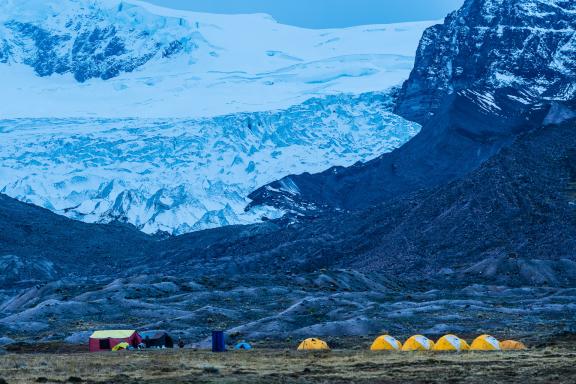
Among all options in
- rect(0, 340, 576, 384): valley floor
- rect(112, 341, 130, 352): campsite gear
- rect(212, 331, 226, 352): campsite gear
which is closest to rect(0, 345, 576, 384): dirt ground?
rect(0, 340, 576, 384): valley floor

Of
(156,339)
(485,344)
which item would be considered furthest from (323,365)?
(156,339)

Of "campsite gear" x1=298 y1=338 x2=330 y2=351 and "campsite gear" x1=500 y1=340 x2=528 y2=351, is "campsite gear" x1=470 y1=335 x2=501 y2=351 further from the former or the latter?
"campsite gear" x1=298 y1=338 x2=330 y2=351

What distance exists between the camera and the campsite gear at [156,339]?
238ft

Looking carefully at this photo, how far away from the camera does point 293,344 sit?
73.6 metres

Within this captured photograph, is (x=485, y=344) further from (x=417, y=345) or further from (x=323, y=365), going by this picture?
(x=323, y=365)

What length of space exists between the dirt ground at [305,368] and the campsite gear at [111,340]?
13.8m

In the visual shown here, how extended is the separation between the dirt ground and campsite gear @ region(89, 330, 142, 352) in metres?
13.8

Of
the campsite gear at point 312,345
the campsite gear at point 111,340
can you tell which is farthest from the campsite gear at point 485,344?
the campsite gear at point 111,340

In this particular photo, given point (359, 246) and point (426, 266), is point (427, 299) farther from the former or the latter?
point (359, 246)

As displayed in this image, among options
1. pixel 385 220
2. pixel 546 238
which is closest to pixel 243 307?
pixel 546 238

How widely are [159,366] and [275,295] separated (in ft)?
232

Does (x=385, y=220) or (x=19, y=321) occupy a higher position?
(x=385, y=220)

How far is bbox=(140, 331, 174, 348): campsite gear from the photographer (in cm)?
7256

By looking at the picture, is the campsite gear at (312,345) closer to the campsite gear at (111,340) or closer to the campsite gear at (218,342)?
the campsite gear at (218,342)
